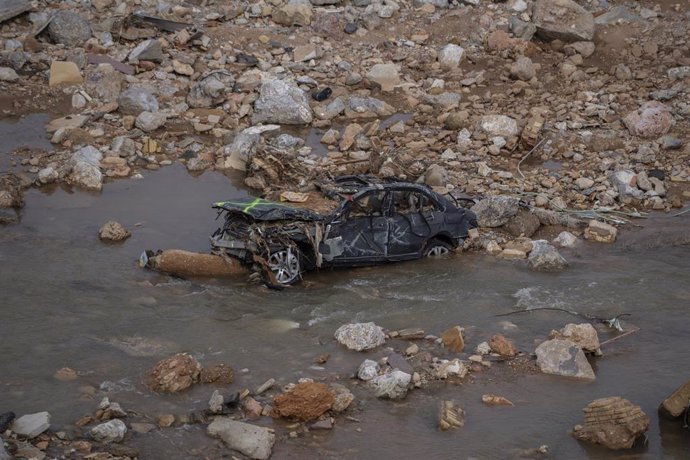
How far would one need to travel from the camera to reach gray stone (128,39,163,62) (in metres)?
19.8

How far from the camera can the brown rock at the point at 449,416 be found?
29.9 ft

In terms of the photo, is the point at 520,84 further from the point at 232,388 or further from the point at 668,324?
the point at 232,388

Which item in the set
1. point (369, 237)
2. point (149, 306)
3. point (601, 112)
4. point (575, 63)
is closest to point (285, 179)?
point (369, 237)

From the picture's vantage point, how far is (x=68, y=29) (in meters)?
20.4

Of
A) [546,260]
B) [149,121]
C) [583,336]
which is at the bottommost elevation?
[583,336]

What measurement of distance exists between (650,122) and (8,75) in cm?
1422

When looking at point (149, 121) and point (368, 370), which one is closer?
point (368, 370)

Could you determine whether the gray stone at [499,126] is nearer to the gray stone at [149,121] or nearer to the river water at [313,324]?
the river water at [313,324]

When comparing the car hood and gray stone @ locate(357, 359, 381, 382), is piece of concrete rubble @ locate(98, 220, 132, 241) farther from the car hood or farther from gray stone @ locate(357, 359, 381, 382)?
gray stone @ locate(357, 359, 381, 382)

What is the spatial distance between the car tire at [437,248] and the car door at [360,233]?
0.86m

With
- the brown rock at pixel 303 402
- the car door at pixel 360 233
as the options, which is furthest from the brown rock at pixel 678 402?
the car door at pixel 360 233

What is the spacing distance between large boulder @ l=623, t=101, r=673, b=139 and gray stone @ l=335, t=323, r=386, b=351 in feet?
32.2

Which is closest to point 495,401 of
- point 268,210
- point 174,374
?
point 174,374

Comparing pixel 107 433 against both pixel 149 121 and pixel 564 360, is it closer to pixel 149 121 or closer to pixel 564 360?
pixel 564 360
